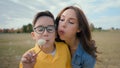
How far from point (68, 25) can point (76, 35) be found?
365 millimetres

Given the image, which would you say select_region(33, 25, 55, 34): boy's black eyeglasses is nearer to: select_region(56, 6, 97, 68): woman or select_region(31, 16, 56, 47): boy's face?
select_region(31, 16, 56, 47): boy's face

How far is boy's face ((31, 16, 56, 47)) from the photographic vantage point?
2.84 metres

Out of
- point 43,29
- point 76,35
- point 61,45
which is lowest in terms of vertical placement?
point 61,45

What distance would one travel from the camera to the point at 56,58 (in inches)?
115

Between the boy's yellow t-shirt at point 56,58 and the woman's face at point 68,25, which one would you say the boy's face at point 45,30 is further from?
the woman's face at point 68,25

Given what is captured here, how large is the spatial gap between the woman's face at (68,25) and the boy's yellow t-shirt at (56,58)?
0.14m

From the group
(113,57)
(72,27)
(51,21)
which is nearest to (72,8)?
(72,27)

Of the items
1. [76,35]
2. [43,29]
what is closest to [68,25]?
[76,35]

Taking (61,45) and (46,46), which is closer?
(46,46)

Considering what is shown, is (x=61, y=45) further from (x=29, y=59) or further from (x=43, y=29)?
(x=29, y=59)

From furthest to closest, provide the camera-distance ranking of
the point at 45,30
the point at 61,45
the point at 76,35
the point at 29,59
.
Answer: the point at 76,35
the point at 61,45
the point at 45,30
the point at 29,59

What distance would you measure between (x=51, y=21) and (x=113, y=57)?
20.3ft

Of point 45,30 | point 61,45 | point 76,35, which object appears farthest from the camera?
point 76,35

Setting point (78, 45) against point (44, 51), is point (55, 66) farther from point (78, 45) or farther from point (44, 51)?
point (78, 45)
